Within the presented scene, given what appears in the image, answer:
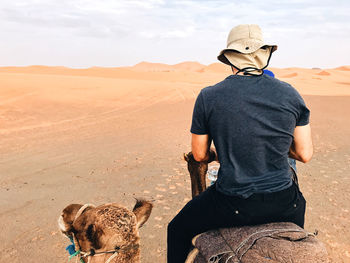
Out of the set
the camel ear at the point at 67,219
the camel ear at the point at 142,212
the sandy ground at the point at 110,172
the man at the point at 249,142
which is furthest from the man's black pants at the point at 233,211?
the sandy ground at the point at 110,172

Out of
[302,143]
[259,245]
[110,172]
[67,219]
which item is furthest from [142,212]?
[110,172]

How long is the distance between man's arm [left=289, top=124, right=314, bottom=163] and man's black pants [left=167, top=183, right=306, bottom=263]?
248mm

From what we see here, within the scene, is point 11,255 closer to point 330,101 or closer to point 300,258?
point 300,258

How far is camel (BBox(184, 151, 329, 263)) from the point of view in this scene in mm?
1444

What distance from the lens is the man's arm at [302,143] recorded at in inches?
73.0

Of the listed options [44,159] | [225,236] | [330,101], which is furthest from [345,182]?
[330,101]

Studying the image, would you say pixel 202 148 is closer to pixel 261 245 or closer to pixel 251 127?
pixel 251 127

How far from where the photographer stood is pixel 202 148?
6.26ft

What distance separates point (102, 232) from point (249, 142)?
35.1 inches

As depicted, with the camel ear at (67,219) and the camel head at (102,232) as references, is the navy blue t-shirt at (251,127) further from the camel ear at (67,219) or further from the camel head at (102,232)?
the camel ear at (67,219)

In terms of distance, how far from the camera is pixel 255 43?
71.6 inches

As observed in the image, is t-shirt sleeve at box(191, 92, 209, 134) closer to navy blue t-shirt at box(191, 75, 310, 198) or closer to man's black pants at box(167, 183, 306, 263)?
navy blue t-shirt at box(191, 75, 310, 198)

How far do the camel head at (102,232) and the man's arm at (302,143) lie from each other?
1008mm

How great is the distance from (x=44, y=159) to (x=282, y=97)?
6.82m
